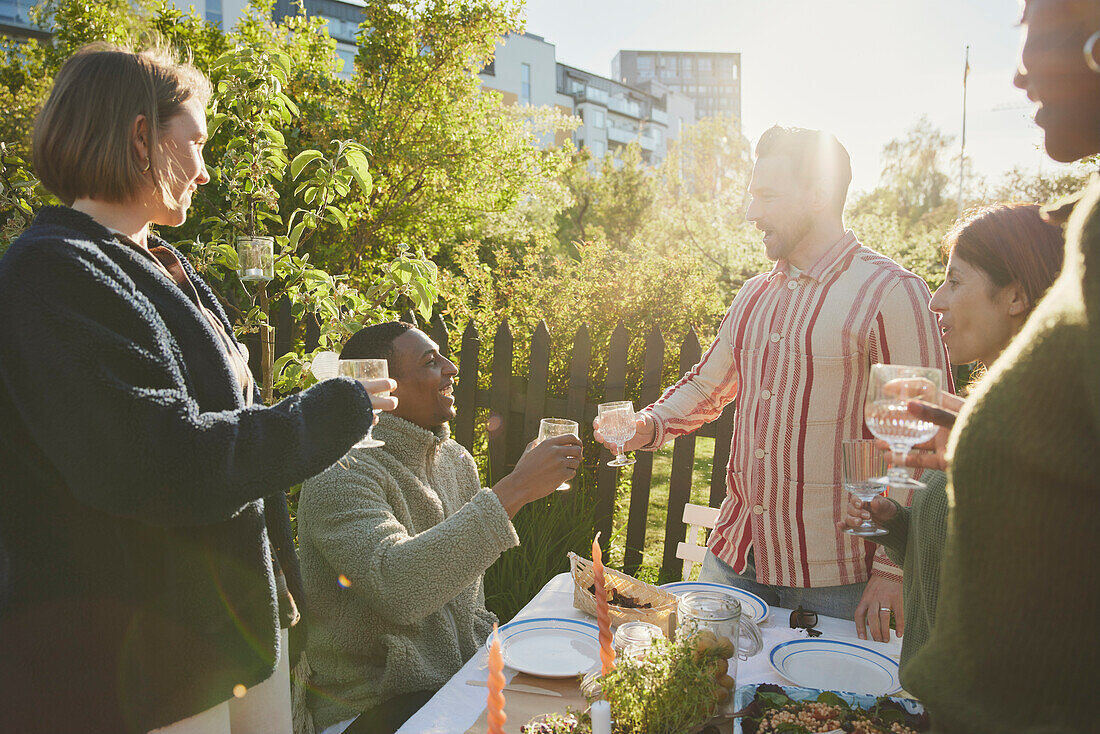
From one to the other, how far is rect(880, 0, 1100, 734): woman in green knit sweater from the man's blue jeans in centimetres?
156

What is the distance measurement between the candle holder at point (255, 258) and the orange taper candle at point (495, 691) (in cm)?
238

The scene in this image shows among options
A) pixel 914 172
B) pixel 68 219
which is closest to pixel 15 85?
pixel 68 219

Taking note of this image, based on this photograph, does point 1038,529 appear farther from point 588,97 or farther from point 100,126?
point 588,97

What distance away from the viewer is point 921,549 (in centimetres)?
167

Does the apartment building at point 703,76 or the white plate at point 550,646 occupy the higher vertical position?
the apartment building at point 703,76

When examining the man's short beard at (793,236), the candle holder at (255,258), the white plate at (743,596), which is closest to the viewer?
the white plate at (743,596)

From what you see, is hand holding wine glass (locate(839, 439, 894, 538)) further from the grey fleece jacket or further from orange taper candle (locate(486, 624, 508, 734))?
orange taper candle (locate(486, 624, 508, 734))

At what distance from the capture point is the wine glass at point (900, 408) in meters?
1.45

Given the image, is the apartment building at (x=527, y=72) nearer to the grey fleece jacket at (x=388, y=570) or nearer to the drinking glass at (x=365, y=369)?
the grey fleece jacket at (x=388, y=570)

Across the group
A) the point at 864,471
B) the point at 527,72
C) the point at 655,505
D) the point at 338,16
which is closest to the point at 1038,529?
the point at 864,471

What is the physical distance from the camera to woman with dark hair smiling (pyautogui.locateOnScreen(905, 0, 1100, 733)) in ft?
2.28

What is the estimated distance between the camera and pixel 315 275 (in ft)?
10.5

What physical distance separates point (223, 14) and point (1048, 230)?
29465 millimetres

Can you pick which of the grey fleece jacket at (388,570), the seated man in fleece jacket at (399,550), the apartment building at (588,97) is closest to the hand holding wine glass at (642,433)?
the seated man in fleece jacket at (399,550)
